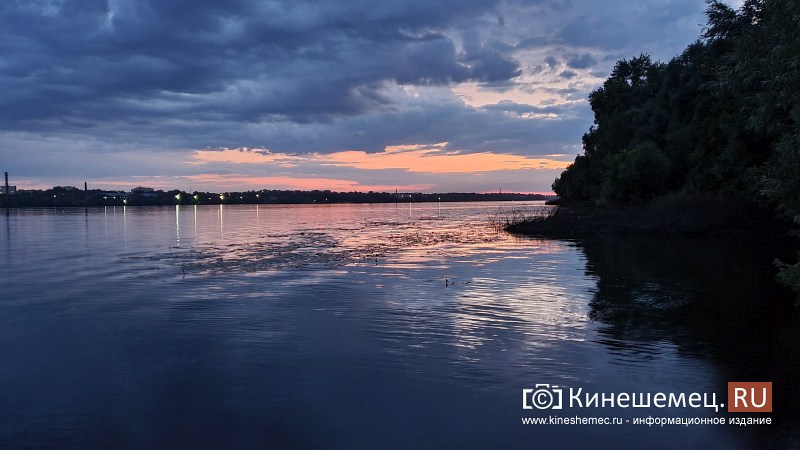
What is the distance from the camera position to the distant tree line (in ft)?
55.0

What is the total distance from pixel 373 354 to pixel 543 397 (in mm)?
4613

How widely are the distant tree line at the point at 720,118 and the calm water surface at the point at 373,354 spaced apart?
197 inches

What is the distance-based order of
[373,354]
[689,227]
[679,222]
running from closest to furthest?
[373,354] < [689,227] < [679,222]

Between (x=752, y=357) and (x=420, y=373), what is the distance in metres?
8.07

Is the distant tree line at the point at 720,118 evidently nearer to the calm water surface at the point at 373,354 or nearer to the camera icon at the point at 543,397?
the calm water surface at the point at 373,354

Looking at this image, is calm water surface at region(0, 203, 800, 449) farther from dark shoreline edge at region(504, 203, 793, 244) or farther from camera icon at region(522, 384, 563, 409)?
A: dark shoreline edge at region(504, 203, 793, 244)

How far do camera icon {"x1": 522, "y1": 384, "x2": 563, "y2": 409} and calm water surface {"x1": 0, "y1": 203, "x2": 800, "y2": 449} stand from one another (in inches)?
8.6

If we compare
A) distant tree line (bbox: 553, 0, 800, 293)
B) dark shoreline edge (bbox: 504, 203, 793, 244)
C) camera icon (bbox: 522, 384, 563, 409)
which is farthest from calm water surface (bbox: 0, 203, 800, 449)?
dark shoreline edge (bbox: 504, 203, 793, 244)

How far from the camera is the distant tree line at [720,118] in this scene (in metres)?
16.8

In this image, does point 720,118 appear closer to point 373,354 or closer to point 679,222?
point 679,222

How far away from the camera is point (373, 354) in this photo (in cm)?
1417

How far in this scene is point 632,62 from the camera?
112 metres

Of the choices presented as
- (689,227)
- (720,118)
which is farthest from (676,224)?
(720,118)

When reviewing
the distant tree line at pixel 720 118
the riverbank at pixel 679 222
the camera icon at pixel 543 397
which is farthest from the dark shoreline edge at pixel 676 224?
the camera icon at pixel 543 397
